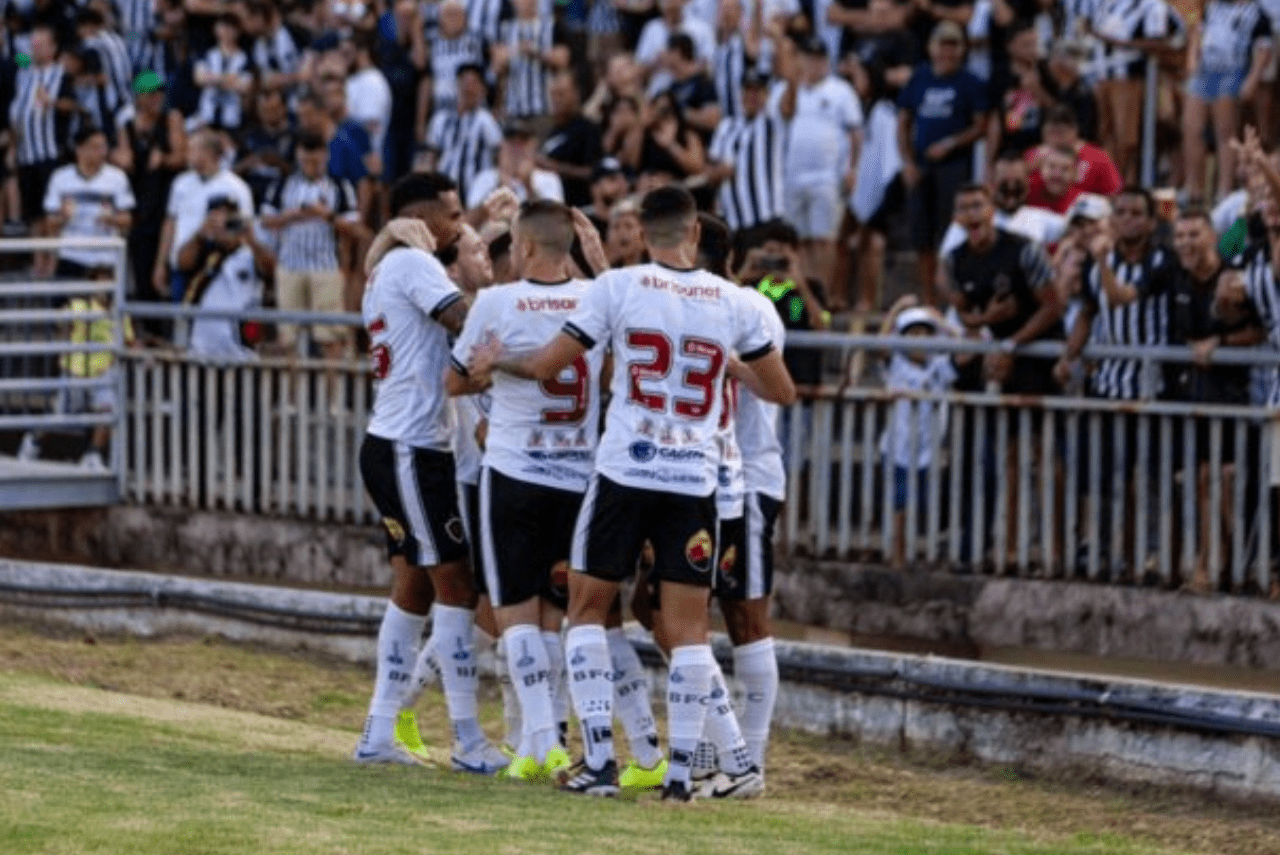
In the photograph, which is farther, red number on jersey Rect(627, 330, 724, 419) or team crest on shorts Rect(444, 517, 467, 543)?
team crest on shorts Rect(444, 517, 467, 543)

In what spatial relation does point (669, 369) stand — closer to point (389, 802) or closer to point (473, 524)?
point (473, 524)

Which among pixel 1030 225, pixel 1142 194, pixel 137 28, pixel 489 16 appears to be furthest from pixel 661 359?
pixel 137 28

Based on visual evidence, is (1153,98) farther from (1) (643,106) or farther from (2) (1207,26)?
(1) (643,106)

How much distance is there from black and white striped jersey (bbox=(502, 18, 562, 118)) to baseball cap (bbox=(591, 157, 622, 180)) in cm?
303

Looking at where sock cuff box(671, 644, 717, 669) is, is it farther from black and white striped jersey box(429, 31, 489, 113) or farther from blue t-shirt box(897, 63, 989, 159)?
black and white striped jersey box(429, 31, 489, 113)

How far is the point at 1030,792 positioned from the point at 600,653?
2.56 meters

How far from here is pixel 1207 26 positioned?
20.1 meters

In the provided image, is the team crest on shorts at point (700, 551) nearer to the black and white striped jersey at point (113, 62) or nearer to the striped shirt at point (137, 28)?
the black and white striped jersey at point (113, 62)

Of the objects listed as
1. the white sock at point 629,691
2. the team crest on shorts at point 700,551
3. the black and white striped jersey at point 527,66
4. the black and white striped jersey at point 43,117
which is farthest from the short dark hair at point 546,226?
→ the black and white striped jersey at point 43,117

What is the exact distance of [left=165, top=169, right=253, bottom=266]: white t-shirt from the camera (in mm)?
23125

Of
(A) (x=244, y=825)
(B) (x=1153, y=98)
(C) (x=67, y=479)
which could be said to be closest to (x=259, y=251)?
(C) (x=67, y=479)

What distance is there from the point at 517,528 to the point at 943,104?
29.7 feet

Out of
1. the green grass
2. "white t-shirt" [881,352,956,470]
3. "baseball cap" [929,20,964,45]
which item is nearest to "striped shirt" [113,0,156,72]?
"baseball cap" [929,20,964,45]

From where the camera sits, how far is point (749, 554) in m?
12.9
